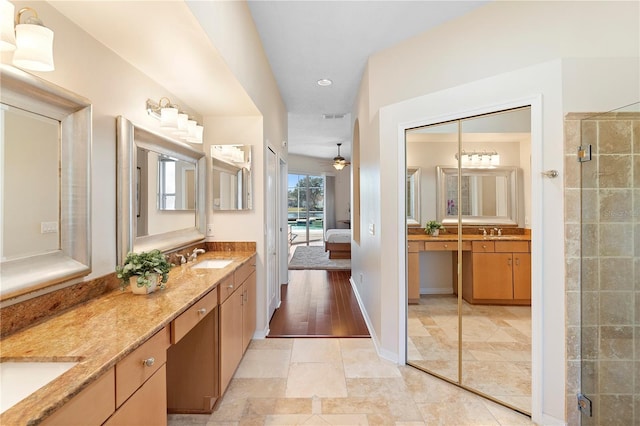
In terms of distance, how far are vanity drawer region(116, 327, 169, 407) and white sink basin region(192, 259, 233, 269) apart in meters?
1.15

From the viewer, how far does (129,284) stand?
66.6 inches

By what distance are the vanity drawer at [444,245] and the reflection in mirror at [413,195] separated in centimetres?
20

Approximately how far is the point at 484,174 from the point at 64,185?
2.58 metres

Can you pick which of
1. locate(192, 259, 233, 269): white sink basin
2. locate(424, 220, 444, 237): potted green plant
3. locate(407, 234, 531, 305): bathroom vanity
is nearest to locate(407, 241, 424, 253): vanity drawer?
locate(407, 234, 531, 305): bathroom vanity

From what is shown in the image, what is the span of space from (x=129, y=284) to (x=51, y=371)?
2.57 feet

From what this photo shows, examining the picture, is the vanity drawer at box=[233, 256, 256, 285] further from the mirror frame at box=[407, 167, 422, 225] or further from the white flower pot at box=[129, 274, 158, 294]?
the mirror frame at box=[407, 167, 422, 225]

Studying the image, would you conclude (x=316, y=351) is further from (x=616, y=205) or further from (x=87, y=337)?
(x=616, y=205)

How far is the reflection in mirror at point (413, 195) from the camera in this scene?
248 cm

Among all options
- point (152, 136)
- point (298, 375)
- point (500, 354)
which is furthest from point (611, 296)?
point (152, 136)

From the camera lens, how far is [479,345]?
228 centimetres

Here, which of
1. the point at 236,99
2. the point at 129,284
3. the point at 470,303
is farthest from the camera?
the point at 236,99

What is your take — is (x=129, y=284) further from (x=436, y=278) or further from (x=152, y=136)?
(x=436, y=278)

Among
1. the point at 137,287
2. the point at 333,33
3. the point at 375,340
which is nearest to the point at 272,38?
the point at 333,33

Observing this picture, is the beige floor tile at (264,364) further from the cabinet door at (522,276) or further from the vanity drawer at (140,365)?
the cabinet door at (522,276)
